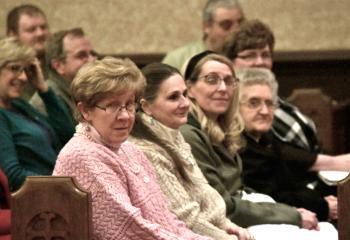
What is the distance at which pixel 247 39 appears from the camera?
6461 mm

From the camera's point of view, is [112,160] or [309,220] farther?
A: [309,220]

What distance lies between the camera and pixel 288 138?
6434mm

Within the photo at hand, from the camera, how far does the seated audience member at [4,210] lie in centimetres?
463

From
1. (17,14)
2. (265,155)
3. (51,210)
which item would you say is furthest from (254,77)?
(51,210)

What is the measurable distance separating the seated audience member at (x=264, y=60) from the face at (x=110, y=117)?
2.32 m

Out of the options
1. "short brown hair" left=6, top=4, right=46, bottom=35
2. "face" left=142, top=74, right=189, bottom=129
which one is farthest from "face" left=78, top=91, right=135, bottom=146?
"short brown hair" left=6, top=4, right=46, bottom=35

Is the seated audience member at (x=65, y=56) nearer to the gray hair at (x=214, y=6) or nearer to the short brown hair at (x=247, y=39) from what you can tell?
the short brown hair at (x=247, y=39)

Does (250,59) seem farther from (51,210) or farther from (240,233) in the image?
(51,210)

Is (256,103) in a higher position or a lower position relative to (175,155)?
lower

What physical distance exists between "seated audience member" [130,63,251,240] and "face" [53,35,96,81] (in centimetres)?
163

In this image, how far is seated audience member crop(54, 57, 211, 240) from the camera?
13.1 feet

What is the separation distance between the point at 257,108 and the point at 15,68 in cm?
133

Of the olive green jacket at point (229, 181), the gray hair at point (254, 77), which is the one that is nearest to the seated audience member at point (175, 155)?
the olive green jacket at point (229, 181)

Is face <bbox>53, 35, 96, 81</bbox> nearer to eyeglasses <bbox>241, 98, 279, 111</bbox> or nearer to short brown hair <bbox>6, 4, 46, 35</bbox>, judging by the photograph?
short brown hair <bbox>6, 4, 46, 35</bbox>
